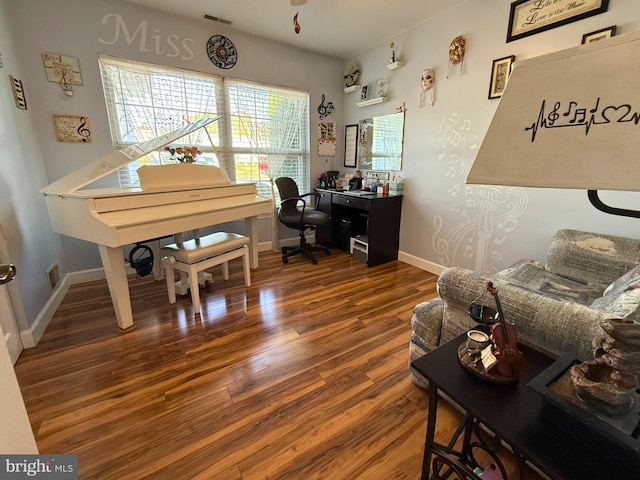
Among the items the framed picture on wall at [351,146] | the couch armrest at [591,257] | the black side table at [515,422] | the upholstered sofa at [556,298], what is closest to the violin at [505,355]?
the black side table at [515,422]

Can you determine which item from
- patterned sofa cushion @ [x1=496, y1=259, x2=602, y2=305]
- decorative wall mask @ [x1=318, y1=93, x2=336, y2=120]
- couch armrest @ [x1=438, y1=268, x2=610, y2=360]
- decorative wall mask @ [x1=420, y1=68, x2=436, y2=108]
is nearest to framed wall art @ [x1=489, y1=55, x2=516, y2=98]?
decorative wall mask @ [x1=420, y1=68, x2=436, y2=108]

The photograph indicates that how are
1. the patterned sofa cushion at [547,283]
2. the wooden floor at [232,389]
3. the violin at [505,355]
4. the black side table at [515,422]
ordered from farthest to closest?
the patterned sofa cushion at [547,283] → the wooden floor at [232,389] → the violin at [505,355] → the black side table at [515,422]

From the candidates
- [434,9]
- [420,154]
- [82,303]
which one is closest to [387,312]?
[420,154]

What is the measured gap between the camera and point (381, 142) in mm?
3561

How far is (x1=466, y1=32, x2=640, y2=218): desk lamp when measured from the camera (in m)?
0.44

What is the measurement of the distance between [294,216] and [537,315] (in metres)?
2.74

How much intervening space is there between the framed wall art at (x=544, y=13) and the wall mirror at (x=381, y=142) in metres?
1.20

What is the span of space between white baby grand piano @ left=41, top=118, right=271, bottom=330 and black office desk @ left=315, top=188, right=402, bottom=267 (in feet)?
4.57

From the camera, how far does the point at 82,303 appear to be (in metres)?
2.43

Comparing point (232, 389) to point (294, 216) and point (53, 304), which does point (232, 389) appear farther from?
point (294, 216)

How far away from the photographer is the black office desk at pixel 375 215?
127 inches

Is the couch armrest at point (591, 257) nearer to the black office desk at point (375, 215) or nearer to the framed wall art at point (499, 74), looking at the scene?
A: the framed wall art at point (499, 74)

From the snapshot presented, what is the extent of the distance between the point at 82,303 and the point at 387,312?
2.64 meters

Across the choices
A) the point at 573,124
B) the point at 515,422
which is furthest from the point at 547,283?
the point at 573,124
